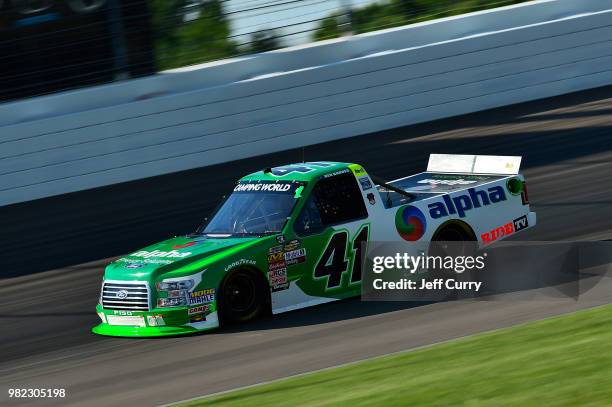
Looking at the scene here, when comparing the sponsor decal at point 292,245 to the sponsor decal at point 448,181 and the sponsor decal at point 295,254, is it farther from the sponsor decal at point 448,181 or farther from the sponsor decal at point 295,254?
the sponsor decal at point 448,181

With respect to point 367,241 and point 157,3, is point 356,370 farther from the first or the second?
point 157,3

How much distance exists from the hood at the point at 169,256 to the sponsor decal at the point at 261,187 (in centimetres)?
76

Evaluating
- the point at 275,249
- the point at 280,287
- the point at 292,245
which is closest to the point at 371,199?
the point at 292,245

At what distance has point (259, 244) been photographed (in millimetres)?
10023

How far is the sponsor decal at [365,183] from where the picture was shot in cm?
1084

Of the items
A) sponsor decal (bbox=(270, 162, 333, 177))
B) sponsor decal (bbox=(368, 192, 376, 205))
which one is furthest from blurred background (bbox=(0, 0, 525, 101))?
sponsor decal (bbox=(368, 192, 376, 205))

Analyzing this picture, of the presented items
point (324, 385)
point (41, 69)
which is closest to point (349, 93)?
point (41, 69)

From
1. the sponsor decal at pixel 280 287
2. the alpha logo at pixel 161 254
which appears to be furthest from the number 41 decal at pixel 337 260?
the alpha logo at pixel 161 254

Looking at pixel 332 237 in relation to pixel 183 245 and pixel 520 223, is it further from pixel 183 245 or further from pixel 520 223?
pixel 520 223

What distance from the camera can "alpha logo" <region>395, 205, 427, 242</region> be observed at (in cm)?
1085

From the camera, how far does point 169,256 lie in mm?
10016

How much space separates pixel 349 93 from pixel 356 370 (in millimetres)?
10878

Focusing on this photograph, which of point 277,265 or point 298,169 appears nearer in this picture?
point 277,265

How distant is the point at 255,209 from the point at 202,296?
1.36 m
